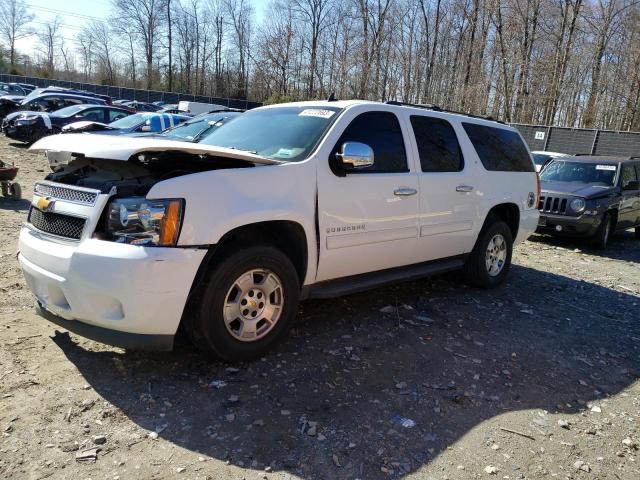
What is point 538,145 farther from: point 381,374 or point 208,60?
point 208,60

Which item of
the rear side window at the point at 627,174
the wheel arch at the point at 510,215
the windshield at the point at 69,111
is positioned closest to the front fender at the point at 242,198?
the wheel arch at the point at 510,215

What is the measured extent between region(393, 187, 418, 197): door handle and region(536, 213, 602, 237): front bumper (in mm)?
6114

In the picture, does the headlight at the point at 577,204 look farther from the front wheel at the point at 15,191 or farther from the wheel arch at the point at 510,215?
the front wheel at the point at 15,191

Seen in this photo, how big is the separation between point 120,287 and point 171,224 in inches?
18.5

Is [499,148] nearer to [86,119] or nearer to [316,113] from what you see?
[316,113]

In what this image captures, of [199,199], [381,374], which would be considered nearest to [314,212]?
[199,199]

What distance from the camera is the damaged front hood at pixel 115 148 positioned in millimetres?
3078

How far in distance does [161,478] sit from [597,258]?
876cm

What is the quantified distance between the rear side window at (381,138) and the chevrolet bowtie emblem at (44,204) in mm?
2159

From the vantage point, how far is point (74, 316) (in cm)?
318

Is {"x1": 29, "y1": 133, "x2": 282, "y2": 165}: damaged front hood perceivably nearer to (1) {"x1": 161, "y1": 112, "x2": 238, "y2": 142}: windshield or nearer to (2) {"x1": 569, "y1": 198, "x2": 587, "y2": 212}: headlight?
(1) {"x1": 161, "y1": 112, "x2": 238, "y2": 142}: windshield

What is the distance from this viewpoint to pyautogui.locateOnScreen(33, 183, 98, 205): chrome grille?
3191mm

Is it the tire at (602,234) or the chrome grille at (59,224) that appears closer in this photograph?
the chrome grille at (59,224)

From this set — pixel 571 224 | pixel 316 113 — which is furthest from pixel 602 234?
pixel 316 113
